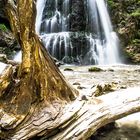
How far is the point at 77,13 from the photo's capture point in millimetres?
23000

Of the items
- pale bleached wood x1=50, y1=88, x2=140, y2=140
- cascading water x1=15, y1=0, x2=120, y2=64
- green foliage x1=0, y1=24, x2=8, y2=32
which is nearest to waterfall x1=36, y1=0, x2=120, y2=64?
cascading water x1=15, y1=0, x2=120, y2=64

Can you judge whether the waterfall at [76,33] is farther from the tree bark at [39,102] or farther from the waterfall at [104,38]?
the tree bark at [39,102]

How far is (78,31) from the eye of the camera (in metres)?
22.3

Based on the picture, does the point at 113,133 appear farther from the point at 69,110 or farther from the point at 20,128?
the point at 20,128

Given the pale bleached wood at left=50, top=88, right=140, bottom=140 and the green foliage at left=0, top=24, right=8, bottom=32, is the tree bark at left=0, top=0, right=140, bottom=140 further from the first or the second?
the green foliage at left=0, top=24, right=8, bottom=32

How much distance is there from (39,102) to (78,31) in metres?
18.8

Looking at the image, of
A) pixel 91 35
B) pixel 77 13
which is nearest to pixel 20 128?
pixel 91 35

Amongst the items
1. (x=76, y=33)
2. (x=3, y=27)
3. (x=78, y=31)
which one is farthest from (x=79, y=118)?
(x=78, y=31)

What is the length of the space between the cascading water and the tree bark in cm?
1493

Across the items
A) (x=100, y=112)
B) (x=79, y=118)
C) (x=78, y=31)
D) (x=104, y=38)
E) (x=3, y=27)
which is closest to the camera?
→ (x=79, y=118)

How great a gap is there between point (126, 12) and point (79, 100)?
2028 cm

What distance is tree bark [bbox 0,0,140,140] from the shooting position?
3.36m

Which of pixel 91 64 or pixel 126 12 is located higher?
pixel 126 12

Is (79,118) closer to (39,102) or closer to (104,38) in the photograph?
(39,102)
